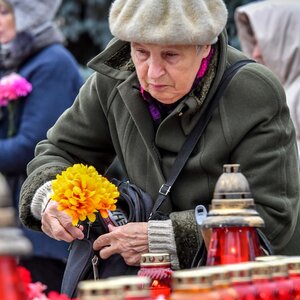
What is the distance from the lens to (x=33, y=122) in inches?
221

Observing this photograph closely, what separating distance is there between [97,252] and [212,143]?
0.51 m

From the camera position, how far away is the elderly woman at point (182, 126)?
10.8ft

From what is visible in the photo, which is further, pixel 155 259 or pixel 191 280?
pixel 155 259

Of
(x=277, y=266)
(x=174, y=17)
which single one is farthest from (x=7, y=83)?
(x=277, y=266)

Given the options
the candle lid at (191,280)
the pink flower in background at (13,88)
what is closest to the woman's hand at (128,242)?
the candle lid at (191,280)

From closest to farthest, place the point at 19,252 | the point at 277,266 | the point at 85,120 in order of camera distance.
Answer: the point at 19,252 → the point at 277,266 → the point at 85,120

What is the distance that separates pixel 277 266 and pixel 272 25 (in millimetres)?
4089

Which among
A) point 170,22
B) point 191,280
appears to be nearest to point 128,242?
point 170,22

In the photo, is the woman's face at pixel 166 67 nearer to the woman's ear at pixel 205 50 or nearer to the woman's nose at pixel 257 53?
the woman's ear at pixel 205 50

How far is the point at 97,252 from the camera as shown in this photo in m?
3.61

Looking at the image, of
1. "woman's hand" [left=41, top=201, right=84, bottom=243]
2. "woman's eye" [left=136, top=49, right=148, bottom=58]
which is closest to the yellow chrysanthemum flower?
"woman's hand" [left=41, top=201, right=84, bottom=243]

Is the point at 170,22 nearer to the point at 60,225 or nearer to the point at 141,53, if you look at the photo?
the point at 141,53

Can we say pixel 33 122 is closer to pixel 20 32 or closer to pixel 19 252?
pixel 20 32

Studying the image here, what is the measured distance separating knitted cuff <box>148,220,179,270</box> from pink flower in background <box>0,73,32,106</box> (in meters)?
2.26
